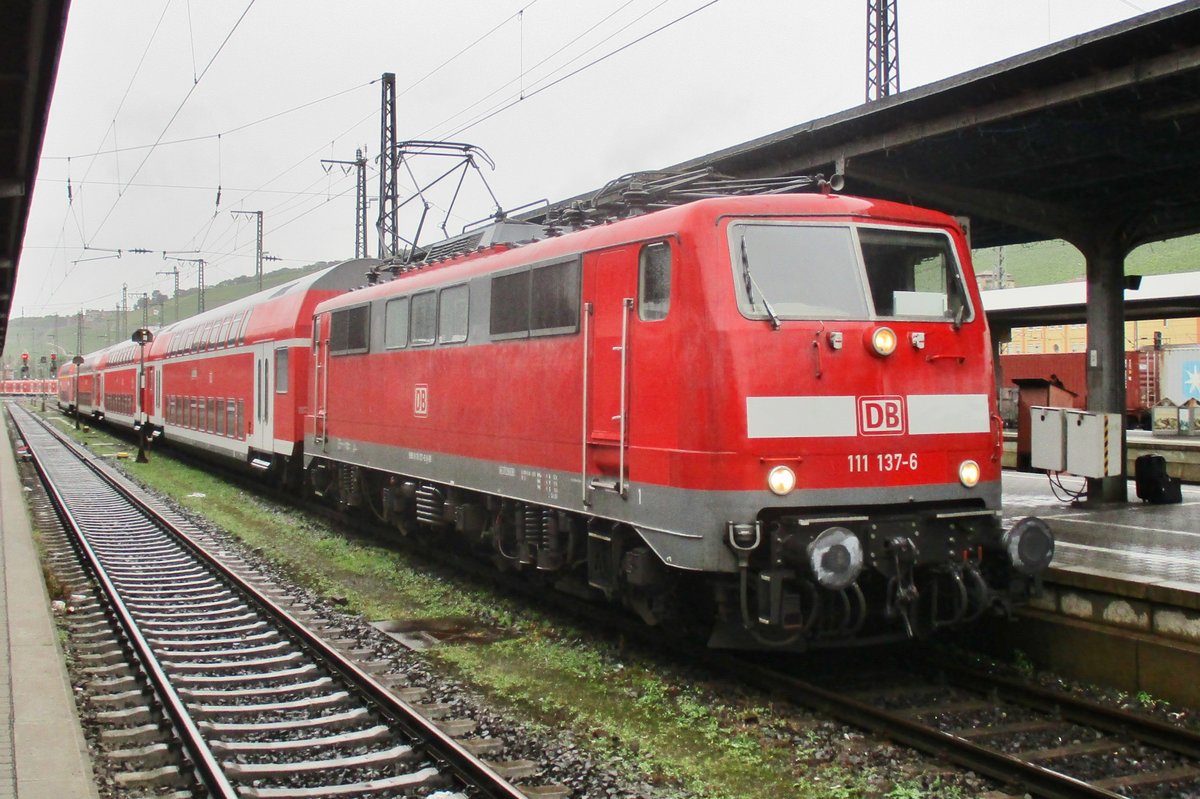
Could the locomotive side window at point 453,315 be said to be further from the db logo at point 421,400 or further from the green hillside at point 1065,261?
the green hillside at point 1065,261

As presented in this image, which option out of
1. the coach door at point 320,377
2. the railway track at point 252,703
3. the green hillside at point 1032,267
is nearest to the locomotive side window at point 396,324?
the coach door at point 320,377

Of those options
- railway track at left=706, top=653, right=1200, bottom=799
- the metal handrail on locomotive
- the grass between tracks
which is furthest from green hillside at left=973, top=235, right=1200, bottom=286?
railway track at left=706, top=653, right=1200, bottom=799

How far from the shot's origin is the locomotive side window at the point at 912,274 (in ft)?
26.1

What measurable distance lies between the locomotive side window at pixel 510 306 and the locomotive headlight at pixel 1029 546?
14.5 feet

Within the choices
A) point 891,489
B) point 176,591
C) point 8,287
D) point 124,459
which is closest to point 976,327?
point 891,489

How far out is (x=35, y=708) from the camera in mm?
6660

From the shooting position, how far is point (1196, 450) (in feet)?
65.7

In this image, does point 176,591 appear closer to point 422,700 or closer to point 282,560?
point 282,560

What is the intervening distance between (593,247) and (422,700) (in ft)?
12.1

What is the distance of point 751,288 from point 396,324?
655 centimetres

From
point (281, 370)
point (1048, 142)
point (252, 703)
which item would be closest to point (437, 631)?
point (252, 703)

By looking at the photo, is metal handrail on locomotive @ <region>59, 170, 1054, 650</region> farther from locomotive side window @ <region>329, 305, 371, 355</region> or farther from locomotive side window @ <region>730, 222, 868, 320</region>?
locomotive side window @ <region>329, 305, 371, 355</region>

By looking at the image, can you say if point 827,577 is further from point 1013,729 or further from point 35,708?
point 35,708

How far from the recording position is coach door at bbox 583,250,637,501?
8234mm
